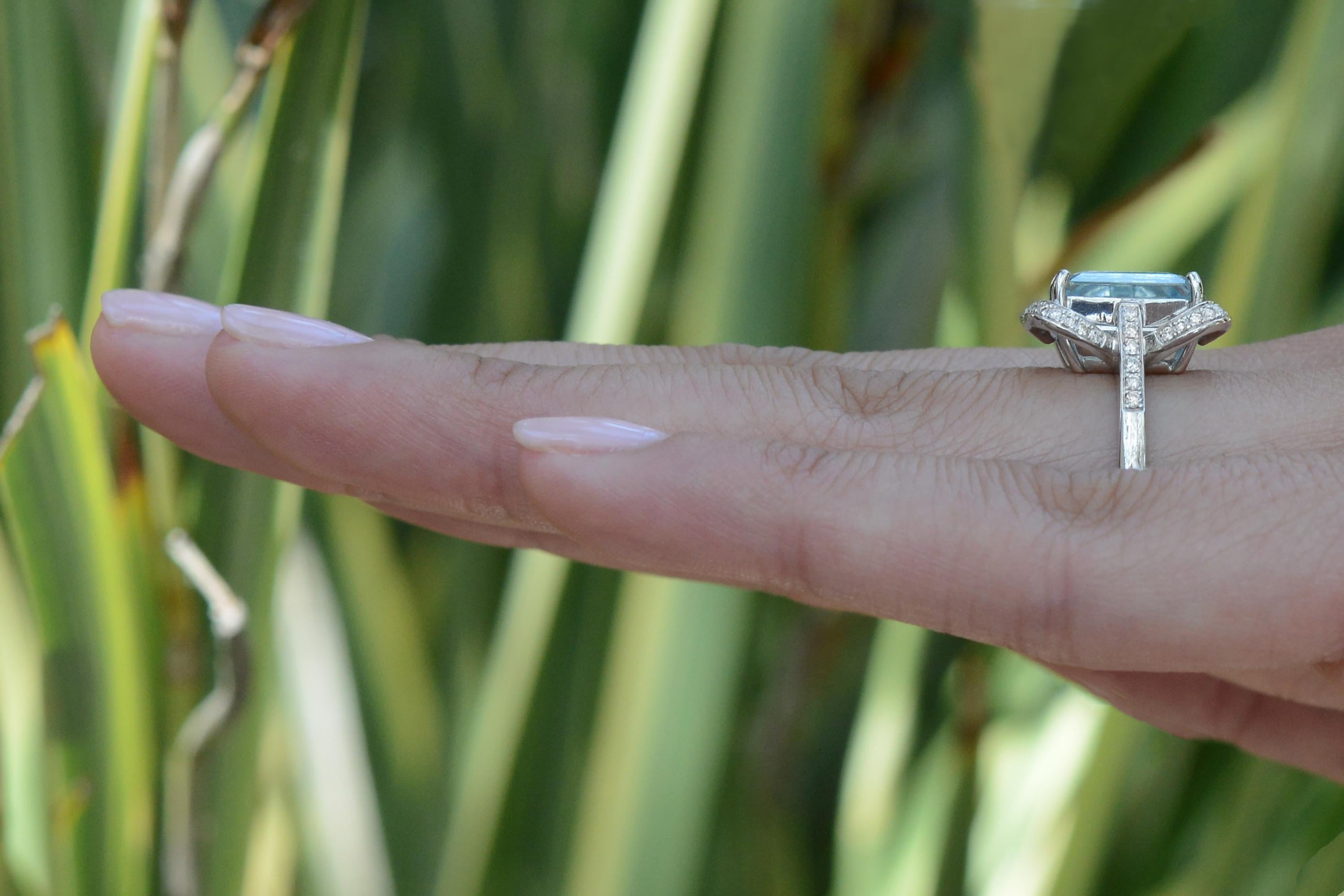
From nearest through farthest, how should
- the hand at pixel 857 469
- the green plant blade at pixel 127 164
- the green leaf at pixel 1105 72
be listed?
the hand at pixel 857 469 < the green plant blade at pixel 127 164 < the green leaf at pixel 1105 72

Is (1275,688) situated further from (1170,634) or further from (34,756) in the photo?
(34,756)

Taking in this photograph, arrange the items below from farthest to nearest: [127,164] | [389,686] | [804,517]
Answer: [389,686] → [127,164] → [804,517]

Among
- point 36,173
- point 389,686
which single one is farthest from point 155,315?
point 389,686

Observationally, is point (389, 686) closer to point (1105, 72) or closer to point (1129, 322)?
point (1129, 322)

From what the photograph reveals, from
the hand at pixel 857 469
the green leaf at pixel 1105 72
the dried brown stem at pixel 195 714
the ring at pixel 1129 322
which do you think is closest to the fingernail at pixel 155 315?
the hand at pixel 857 469

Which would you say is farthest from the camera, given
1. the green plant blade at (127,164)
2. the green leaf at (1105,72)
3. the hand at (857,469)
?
the green leaf at (1105,72)

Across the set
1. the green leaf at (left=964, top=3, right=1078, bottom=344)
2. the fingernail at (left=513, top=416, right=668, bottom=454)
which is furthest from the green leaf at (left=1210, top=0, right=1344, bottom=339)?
the fingernail at (left=513, top=416, right=668, bottom=454)

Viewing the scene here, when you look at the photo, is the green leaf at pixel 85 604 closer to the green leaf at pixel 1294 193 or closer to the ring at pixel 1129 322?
the ring at pixel 1129 322
